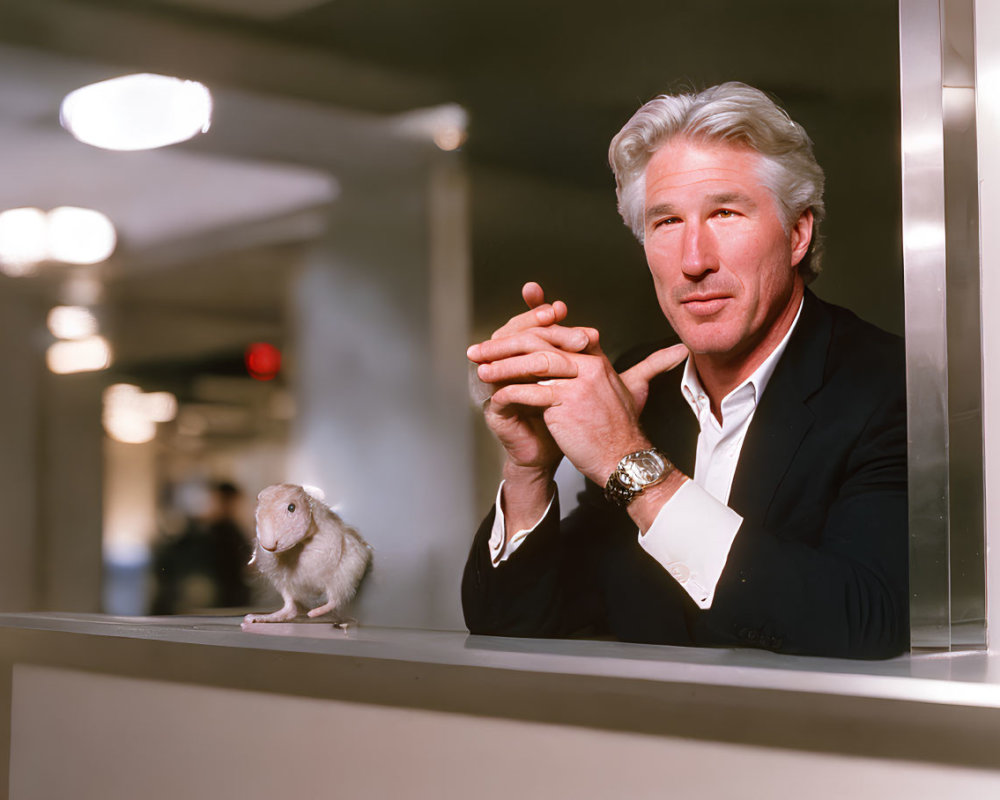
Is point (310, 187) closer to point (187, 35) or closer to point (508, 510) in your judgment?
point (187, 35)

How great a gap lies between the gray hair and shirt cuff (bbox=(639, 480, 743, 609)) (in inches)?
12.4

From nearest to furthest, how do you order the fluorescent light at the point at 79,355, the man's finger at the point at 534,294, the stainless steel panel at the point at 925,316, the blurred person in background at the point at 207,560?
the stainless steel panel at the point at 925,316
the man's finger at the point at 534,294
the blurred person in background at the point at 207,560
the fluorescent light at the point at 79,355

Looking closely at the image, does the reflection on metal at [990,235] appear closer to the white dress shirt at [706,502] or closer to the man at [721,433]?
the man at [721,433]

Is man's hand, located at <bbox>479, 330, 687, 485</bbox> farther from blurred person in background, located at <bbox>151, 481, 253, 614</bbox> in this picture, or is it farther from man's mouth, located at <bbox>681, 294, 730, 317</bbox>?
blurred person in background, located at <bbox>151, 481, 253, 614</bbox>

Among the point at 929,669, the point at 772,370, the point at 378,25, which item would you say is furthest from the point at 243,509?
the point at 929,669

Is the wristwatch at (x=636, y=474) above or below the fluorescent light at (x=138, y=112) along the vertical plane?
below

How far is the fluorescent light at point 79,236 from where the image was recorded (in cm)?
221

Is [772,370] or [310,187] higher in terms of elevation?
[310,187]

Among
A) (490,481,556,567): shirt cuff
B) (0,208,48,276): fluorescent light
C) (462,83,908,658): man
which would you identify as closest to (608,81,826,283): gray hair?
(462,83,908,658): man

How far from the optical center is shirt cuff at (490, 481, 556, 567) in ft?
5.04

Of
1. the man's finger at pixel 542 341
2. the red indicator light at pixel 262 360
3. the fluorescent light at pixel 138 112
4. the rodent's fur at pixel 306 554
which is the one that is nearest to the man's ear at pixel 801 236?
the man's finger at pixel 542 341

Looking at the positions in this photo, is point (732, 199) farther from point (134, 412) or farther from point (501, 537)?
point (134, 412)

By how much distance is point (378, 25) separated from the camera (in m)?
1.76

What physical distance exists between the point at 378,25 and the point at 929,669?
1.28 m
